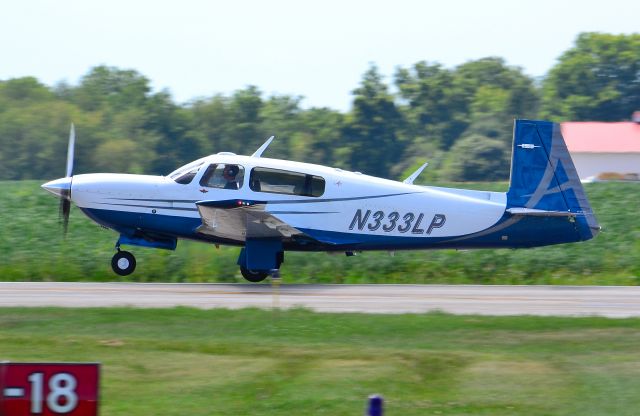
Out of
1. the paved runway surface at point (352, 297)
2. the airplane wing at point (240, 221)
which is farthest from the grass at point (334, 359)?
the airplane wing at point (240, 221)

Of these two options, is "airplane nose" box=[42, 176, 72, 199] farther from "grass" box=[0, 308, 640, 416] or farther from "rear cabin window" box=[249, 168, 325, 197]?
"grass" box=[0, 308, 640, 416]

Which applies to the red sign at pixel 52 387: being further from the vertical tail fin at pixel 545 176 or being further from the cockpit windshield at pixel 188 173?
the vertical tail fin at pixel 545 176

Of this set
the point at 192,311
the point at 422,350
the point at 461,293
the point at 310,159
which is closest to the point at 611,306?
the point at 461,293

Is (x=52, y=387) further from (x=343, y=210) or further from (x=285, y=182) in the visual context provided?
(x=343, y=210)

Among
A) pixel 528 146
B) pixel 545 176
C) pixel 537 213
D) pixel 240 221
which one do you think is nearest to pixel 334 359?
pixel 240 221

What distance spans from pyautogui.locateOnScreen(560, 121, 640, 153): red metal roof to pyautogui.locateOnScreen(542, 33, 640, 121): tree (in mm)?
14394

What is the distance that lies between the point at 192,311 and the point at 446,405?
20.4 ft

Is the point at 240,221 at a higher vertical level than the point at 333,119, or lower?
lower

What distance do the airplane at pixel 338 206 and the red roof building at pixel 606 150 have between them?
158 ft

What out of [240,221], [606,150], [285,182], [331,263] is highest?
[606,150]

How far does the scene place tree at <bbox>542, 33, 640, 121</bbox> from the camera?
3423 inches

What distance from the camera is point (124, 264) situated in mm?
21062

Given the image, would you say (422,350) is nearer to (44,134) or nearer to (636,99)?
(44,134)

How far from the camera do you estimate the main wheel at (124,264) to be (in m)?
21.0
